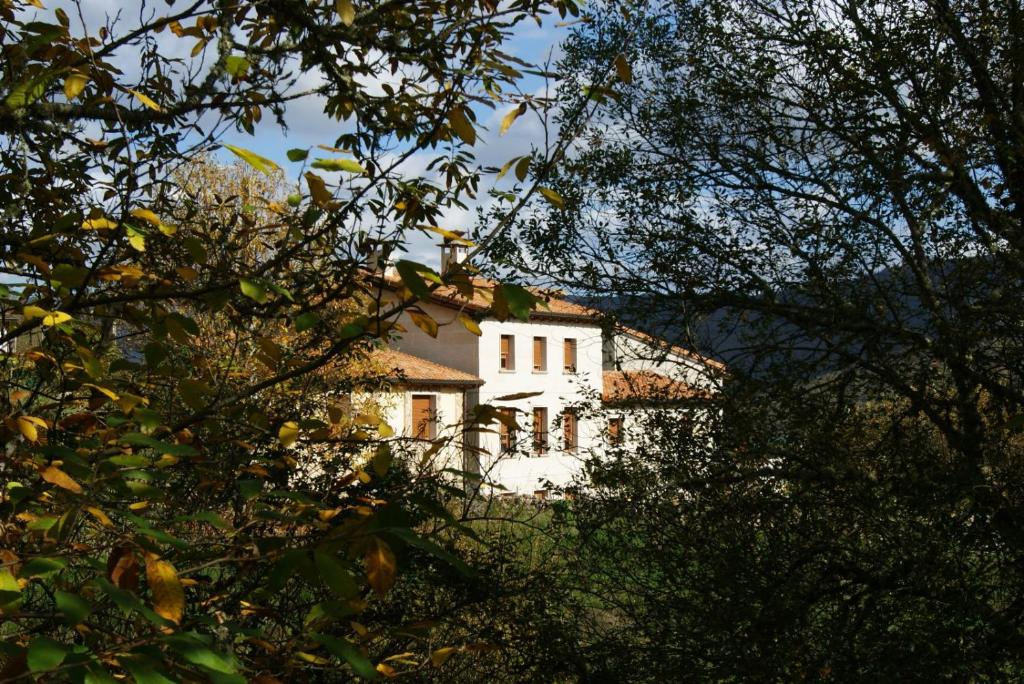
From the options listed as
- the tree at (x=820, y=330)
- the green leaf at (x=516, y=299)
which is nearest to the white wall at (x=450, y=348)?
the tree at (x=820, y=330)

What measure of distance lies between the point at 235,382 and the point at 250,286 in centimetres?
→ 419

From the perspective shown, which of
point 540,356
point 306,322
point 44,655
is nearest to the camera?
point 44,655

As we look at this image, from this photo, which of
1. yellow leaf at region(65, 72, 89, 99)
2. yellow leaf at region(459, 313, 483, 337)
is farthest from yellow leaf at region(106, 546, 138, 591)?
yellow leaf at region(65, 72, 89, 99)

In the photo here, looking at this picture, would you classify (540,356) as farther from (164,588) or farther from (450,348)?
(164,588)

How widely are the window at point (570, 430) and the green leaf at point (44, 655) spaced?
5.36m

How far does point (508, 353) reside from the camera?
32594 mm

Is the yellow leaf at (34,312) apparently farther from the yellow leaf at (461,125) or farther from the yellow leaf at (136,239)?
the yellow leaf at (461,125)

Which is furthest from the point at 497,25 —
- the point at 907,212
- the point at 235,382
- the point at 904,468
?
the point at 907,212

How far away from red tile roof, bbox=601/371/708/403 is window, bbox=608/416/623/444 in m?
0.15

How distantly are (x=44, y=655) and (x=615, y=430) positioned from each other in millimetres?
5907

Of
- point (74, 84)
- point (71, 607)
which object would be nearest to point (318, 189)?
point (74, 84)

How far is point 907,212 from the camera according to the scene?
267 inches

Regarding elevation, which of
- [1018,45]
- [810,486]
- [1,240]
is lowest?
[810,486]

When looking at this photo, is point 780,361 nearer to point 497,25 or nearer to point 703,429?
point 703,429
